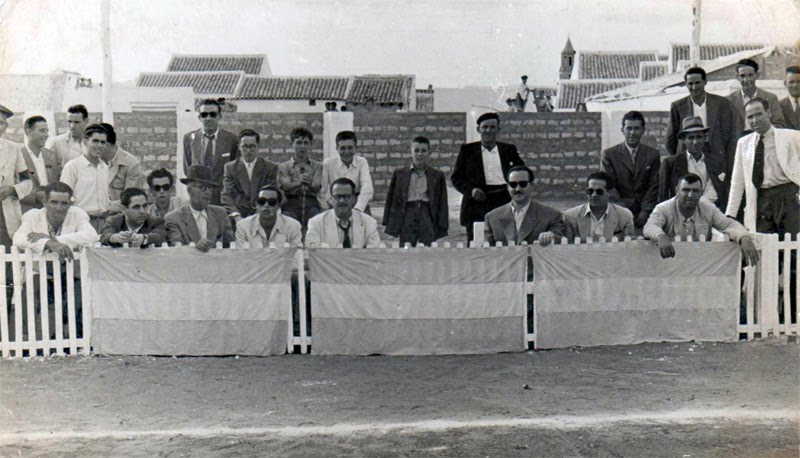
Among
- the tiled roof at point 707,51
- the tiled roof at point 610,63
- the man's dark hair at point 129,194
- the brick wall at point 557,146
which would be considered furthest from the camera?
the tiled roof at point 610,63

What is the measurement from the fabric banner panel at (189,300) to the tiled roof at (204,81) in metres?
28.6

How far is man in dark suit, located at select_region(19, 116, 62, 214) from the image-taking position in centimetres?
813

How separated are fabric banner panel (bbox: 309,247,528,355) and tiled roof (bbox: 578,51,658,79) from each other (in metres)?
38.5

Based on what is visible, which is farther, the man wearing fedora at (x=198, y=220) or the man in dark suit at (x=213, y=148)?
the man in dark suit at (x=213, y=148)

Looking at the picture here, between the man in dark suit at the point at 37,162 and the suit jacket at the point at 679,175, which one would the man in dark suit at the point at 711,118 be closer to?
the suit jacket at the point at 679,175

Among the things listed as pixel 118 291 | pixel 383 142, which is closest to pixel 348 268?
pixel 118 291

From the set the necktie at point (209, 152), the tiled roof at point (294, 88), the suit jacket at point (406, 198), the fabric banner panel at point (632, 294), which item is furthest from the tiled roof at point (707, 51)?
the necktie at point (209, 152)

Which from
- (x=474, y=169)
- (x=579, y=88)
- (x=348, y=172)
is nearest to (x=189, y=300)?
(x=348, y=172)

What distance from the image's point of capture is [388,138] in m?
21.3

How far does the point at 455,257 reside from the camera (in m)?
7.20

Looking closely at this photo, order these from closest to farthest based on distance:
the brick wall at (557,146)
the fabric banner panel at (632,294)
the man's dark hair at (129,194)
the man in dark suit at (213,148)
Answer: the fabric banner panel at (632,294) < the man's dark hair at (129,194) < the man in dark suit at (213,148) < the brick wall at (557,146)

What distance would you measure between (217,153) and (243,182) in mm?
551

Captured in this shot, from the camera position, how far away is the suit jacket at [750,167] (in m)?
7.57

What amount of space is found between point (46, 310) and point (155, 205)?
1.35m
